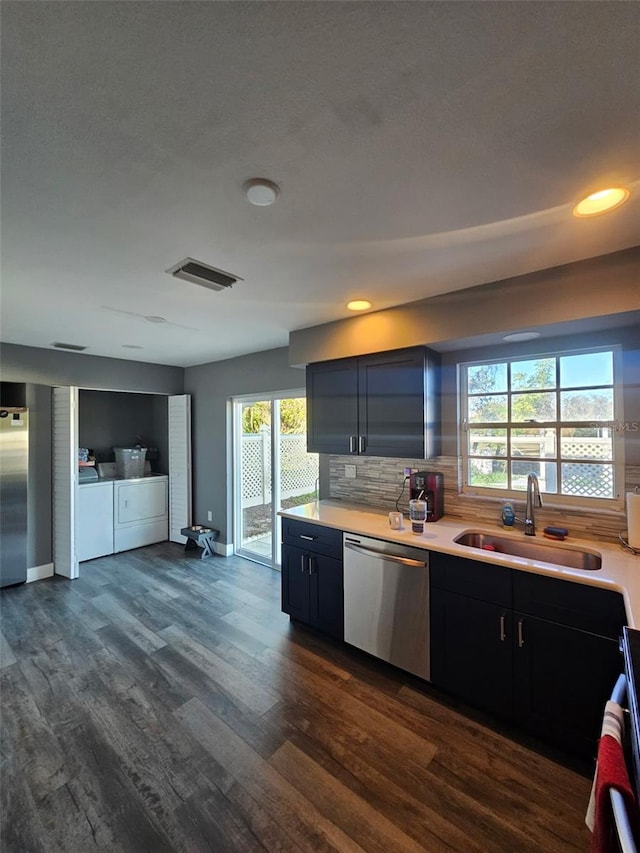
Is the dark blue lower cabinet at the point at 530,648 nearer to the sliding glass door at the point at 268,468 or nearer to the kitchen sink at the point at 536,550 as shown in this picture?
the kitchen sink at the point at 536,550

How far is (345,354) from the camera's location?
9.16ft

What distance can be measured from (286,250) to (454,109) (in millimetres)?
907

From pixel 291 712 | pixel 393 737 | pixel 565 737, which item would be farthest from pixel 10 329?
pixel 565 737

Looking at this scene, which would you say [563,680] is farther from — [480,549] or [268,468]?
[268,468]

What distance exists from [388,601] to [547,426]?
1.55 metres

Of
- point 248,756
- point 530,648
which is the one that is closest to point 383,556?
point 530,648

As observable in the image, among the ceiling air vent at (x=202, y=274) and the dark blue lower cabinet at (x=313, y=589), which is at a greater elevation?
the ceiling air vent at (x=202, y=274)

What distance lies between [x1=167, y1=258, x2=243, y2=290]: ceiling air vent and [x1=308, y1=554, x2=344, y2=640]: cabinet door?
199cm

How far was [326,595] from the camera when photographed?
2.62 m

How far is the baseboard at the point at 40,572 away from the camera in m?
3.79

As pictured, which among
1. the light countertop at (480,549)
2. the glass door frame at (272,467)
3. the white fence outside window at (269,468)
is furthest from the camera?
the glass door frame at (272,467)

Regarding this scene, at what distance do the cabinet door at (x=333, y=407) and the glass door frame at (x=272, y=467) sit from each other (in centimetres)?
71

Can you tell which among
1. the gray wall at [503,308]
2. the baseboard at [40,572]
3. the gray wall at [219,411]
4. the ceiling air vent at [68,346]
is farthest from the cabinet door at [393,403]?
the baseboard at [40,572]

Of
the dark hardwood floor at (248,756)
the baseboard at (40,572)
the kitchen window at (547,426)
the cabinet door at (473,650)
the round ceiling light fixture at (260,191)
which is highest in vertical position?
the round ceiling light fixture at (260,191)
